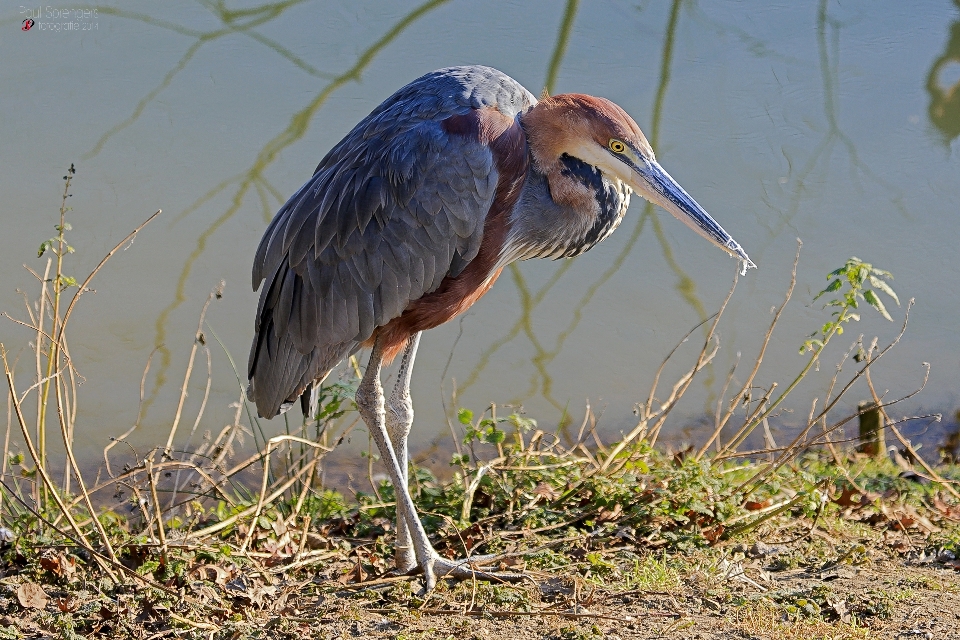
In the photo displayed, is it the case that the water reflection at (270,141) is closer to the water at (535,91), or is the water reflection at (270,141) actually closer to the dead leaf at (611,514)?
the water at (535,91)

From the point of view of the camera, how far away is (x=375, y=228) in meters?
4.04

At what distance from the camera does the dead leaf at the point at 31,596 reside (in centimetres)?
351

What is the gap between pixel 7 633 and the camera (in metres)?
3.29

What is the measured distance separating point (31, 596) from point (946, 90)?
8615 millimetres

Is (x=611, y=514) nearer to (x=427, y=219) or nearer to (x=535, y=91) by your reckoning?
(x=427, y=219)

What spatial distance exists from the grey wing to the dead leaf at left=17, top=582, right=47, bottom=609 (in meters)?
1.15

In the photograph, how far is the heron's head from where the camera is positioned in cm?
378

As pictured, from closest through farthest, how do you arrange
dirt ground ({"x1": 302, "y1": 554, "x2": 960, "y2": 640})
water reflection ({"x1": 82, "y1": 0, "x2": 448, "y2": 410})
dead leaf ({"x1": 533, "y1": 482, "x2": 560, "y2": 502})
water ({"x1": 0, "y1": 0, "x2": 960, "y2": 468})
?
dirt ground ({"x1": 302, "y1": 554, "x2": 960, "y2": 640}) < dead leaf ({"x1": 533, "y1": 482, "x2": 560, "y2": 502}) < water ({"x1": 0, "y1": 0, "x2": 960, "y2": 468}) < water reflection ({"x1": 82, "y1": 0, "x2": 448, "y2": 410})

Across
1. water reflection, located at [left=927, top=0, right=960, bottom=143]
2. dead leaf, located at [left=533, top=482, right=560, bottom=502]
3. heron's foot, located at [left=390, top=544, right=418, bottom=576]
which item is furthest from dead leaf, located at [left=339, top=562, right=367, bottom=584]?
water reflection, located at [left=927, top=0, right=960, bottom=143]

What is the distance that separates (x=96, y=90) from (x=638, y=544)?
6.13 metres

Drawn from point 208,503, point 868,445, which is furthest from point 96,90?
point 868,445

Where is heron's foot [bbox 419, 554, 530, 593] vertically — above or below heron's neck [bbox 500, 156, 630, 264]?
below

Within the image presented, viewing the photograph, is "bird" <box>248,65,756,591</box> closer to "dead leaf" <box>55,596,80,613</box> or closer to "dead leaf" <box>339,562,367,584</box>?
"dead leaf" <box>339,562,367,584</box>

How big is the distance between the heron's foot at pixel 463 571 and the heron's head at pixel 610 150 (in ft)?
4.61
